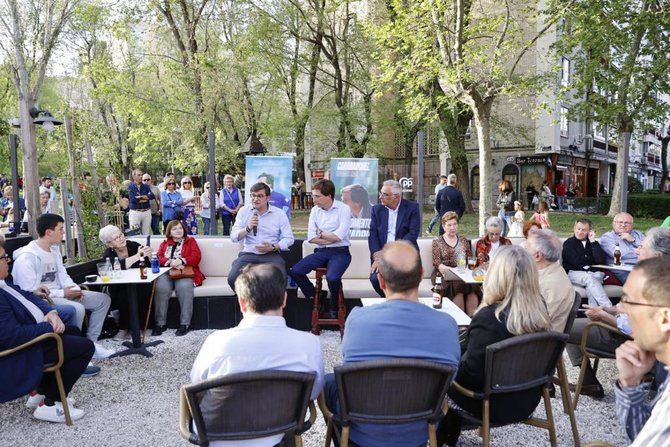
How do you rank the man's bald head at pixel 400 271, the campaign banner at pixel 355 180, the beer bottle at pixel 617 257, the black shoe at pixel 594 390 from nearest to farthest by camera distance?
1. the man's bald head at pixel 400 271
2. the black shoe at pixel 594 390
3. the beer bottle at pixel 617 257
4. the campaign banner at pixel 355 180

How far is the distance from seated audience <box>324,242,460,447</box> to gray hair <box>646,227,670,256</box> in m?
2.32

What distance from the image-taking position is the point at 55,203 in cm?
1118

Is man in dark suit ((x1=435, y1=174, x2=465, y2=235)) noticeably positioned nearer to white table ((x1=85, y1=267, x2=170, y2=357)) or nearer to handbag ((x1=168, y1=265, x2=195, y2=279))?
handbag ((x1=168, y1=265, x2=195, y2=279))

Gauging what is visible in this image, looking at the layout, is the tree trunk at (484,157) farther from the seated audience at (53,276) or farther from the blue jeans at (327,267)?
the seated audience at (53,276)

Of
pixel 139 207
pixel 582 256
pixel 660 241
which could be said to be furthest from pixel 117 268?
pixel 139 207

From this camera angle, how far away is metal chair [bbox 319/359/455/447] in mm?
2041

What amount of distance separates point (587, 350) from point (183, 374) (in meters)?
3.30

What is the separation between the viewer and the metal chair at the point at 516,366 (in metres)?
2.44

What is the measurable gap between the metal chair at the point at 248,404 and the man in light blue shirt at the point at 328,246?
3.21 meters

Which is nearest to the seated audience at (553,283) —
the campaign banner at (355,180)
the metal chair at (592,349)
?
the metal chair at (592,349)

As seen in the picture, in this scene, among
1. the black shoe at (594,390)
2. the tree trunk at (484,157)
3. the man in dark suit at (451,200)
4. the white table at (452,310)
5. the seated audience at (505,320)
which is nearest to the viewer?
the seated audience at (505,320)

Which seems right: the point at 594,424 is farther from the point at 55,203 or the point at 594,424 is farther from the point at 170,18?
the point at 170,18

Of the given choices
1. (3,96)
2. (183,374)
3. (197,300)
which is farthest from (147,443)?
(3,96)

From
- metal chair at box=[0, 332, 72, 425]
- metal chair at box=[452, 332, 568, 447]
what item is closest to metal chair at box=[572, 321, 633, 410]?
metal chair at box=[452, 332, 568, 447]
